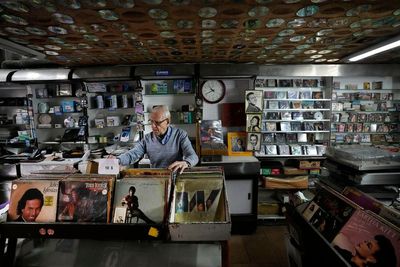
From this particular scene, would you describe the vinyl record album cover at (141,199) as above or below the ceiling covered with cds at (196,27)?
below

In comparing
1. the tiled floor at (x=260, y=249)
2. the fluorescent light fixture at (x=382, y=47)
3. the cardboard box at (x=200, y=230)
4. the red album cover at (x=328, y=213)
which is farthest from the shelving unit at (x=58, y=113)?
the fluorescent light fixture at (x=382, y=47)

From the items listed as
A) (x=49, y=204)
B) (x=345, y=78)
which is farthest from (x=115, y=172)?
(x=345, y=78)

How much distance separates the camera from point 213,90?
13.6 ft

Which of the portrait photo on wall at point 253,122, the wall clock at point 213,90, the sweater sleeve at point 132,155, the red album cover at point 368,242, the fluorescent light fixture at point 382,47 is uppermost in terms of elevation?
the fluorescent light fixture at point 382,47

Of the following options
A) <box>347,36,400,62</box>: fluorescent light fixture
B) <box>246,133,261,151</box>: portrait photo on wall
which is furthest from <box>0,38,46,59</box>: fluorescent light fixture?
<box>347,36,400,62</box>: fluorescent light fixture

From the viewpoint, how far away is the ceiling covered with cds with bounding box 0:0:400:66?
1.79 m

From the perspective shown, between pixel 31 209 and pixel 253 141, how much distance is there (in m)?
3.33

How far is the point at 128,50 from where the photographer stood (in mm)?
3082

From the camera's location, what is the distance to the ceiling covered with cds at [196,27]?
179 centimetres

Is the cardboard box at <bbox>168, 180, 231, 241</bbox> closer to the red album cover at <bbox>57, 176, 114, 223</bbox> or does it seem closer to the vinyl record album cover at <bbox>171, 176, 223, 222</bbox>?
the vinyl record album cover at <bbox>171, 176, 223, 222</bbox>

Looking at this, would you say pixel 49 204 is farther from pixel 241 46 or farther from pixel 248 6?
pixel 241 46

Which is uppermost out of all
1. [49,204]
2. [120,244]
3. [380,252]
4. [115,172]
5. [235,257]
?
[115,172]

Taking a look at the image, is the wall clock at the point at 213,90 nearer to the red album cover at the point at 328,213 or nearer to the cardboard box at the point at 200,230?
the red album cover at the point at 328,213

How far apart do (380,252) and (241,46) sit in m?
2.61
